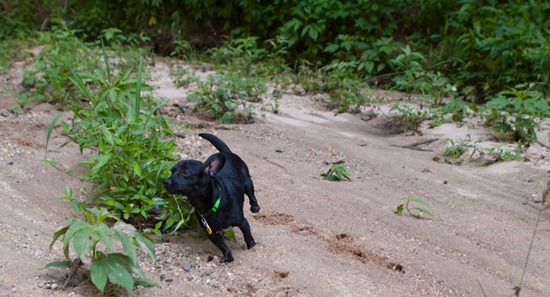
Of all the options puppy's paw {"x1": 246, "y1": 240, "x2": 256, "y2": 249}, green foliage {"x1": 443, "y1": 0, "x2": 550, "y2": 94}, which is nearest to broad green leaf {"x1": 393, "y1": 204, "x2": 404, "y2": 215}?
puppy's paw {"x1": 246, "y1": 240, "x2": 256, "y2": 249}

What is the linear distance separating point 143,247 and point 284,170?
2.13 meters

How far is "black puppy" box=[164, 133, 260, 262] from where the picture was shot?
3.30 metres

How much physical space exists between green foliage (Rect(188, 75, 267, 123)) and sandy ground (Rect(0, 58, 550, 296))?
249 mm

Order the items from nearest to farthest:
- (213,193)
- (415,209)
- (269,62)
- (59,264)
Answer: (59,264), (213,193), (415,209), (269,62)

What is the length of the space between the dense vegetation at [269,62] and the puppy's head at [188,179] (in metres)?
0.37

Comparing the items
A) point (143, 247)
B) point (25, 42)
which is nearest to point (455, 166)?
point (143, 247)

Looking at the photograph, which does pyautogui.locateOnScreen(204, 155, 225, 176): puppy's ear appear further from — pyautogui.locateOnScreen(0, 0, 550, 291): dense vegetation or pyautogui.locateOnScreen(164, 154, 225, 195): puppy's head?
pyautogui.locateOnScreen(0, 0, 550, 291): dense vegetation

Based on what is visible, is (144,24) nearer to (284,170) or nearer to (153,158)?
(284,170)

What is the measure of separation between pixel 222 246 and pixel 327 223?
834 millimetres

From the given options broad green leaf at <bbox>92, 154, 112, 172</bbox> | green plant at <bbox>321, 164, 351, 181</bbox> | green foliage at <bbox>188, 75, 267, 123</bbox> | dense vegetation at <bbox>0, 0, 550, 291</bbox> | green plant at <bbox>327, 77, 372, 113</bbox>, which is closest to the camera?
broad green leaf at <bbox>92, 154, 112, 172</bbox>

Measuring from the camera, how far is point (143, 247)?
9.86 feet

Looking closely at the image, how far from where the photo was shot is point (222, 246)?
3455 mm

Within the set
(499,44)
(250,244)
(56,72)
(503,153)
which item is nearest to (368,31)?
(499,44)

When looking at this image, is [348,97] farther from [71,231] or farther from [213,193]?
[71,231]
